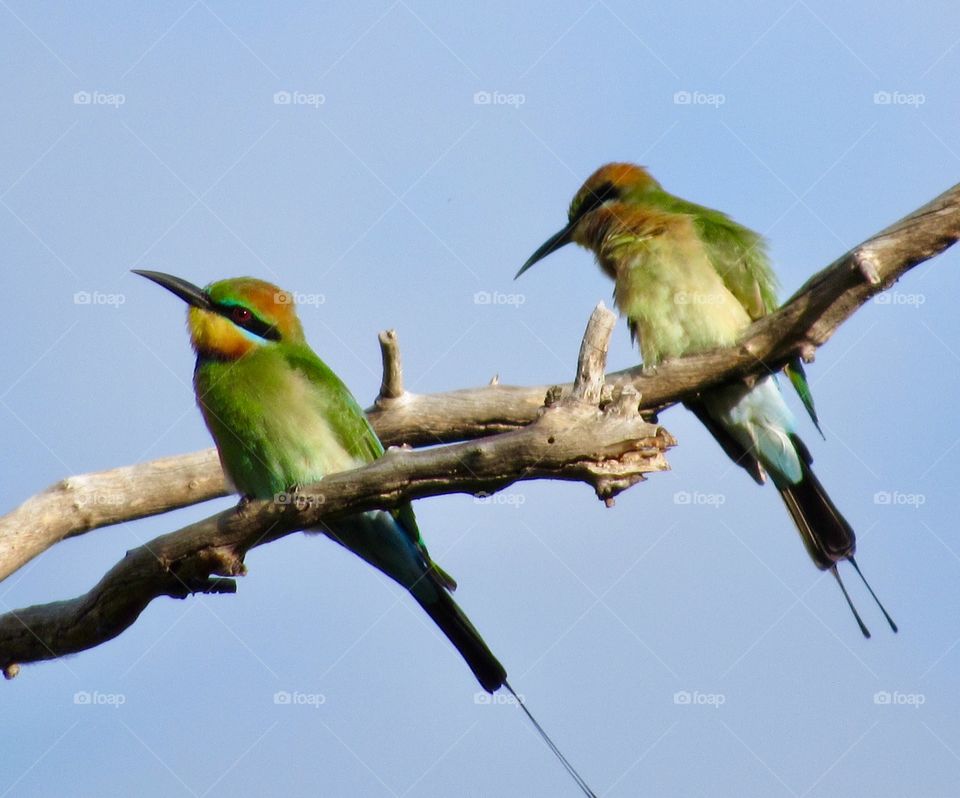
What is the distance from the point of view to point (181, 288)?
3955 millimetres

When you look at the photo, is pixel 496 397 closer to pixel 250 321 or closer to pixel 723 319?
pixel 723 319

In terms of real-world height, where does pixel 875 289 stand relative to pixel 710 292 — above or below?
below

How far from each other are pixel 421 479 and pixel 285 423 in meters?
0.87

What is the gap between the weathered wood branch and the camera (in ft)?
9.17

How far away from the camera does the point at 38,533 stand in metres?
4.07

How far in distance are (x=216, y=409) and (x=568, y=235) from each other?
1.75 meters

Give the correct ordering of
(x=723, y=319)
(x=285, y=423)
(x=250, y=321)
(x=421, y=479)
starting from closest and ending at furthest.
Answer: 1. (x=421, y=479)
2. (x=285, y=423)
3. (x=250, y=321)
4. (x=723, y=319)

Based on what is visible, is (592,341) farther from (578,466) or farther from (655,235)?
(655,235)

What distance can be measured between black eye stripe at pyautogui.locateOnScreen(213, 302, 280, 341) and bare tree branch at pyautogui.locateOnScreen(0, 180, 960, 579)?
38 centimetres

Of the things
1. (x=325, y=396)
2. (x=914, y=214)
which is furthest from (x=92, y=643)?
(x=914, y=214)
